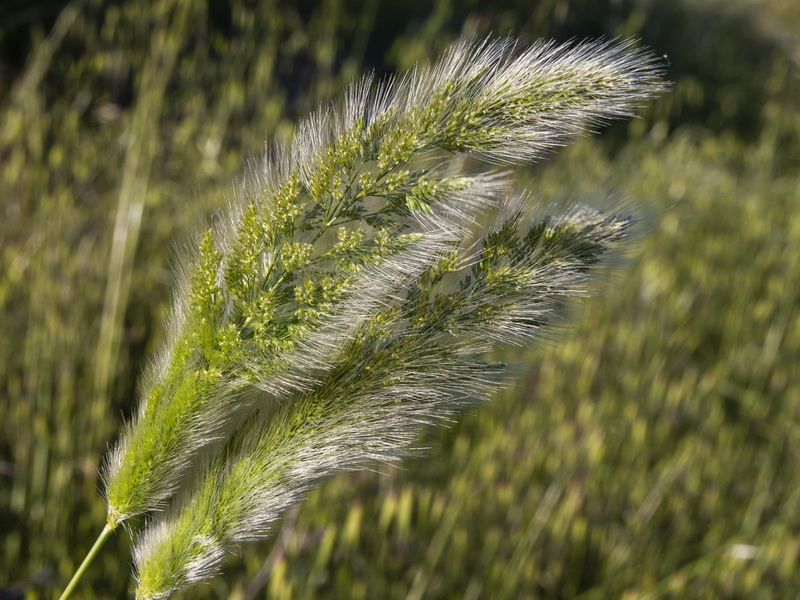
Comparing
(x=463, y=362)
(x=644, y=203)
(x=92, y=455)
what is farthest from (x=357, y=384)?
(x=92, y=455)

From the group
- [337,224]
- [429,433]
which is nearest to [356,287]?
[337,224]

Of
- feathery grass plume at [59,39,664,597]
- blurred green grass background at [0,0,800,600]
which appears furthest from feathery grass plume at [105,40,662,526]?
blurred green grass background at [0,0,800,600]

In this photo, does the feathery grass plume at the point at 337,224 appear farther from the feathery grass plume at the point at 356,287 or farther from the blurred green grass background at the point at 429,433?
the blurred green grass background at the point at 429,433

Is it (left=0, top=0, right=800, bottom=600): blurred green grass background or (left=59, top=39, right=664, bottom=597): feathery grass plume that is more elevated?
(left=59, top=39, right=664, bottom=597): feathery grass plume

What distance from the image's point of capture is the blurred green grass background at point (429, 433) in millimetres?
1837

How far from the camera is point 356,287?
691mm

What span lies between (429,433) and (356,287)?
32cm

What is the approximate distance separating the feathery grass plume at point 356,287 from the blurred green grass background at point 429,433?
101mm

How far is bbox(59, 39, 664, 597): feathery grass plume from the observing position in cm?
69

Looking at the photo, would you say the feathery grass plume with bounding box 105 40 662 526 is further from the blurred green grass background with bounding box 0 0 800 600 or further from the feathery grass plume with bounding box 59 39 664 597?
the blurred green grass background with bounding box 0 0 800 600

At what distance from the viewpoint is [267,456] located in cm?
73

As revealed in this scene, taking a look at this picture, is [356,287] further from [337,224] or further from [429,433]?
[429,433]

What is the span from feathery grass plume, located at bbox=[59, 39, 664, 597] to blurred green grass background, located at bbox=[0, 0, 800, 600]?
0.10 meters

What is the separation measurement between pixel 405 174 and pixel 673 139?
17.2 ft
